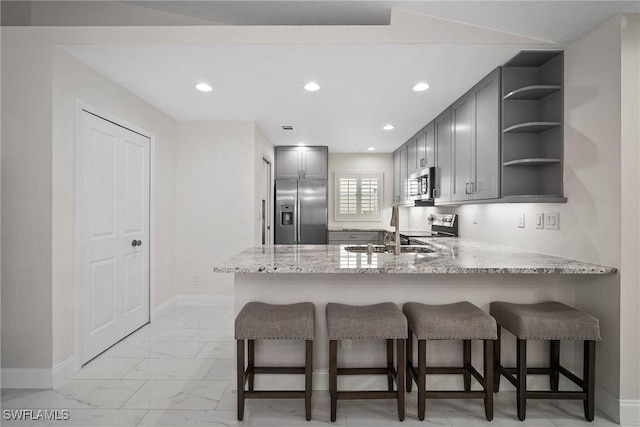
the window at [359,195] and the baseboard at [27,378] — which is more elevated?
the window at [359,195]

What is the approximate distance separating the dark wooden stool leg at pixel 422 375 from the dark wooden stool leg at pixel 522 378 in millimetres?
535

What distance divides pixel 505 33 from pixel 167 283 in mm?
4021

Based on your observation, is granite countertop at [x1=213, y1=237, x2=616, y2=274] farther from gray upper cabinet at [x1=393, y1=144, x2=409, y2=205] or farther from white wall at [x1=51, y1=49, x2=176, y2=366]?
gray upper cabinet at [x1=393, y1=144, x2=409, y2=205]

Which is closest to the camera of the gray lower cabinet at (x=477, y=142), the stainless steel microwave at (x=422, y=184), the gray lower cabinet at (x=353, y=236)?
the gray lower cabinet at (x=477, y=142)

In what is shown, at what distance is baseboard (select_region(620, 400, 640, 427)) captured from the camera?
1894 millimetres

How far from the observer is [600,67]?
6.61 ft

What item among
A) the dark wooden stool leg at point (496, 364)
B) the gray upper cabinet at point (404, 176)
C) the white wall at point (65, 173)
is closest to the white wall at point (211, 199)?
the white wall at point (65, 173)

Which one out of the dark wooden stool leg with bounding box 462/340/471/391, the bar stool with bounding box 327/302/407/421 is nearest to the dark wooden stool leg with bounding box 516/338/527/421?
the dark wooden stool leg with bounding box 462/340/471/391

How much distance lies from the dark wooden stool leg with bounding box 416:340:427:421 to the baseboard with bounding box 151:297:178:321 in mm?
2928

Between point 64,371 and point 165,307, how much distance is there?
1514 mm

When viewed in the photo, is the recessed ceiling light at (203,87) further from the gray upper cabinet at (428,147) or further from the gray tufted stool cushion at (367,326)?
the gray upper cabinet at (428,147)

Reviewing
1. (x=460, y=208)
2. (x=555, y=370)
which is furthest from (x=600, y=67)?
(x=460, y=208)

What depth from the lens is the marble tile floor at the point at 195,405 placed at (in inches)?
75.7

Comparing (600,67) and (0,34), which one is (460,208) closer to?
(600,67)
